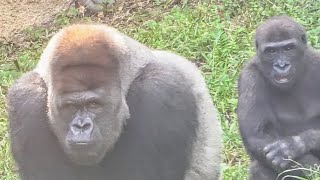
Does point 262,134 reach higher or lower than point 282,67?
lower

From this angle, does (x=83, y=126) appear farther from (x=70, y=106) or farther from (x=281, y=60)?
(x=281, y=60)

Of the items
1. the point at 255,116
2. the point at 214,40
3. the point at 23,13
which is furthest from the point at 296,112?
the point at 23,13

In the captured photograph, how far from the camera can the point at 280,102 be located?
5195 mm

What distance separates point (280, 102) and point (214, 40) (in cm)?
218

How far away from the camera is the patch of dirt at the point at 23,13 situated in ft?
30.3

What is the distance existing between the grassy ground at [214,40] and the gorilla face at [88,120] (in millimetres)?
1630

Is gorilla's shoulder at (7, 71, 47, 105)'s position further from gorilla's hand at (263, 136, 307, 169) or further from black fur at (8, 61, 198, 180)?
gorilla's hand at (263, 136, 307, 169)

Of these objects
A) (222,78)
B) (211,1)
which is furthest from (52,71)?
(211,1)

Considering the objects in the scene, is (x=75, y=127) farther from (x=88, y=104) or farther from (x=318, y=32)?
(x=318, y=32)

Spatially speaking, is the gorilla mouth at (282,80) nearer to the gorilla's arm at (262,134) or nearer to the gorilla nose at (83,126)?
the gorilla's arm at (262,134)

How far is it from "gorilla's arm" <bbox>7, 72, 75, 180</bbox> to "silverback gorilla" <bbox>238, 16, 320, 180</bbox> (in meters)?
1.18

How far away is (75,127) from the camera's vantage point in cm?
423

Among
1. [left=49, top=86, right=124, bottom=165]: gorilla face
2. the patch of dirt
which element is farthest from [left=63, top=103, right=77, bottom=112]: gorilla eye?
the patch of dirt

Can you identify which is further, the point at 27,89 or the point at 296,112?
the point at 296,112
